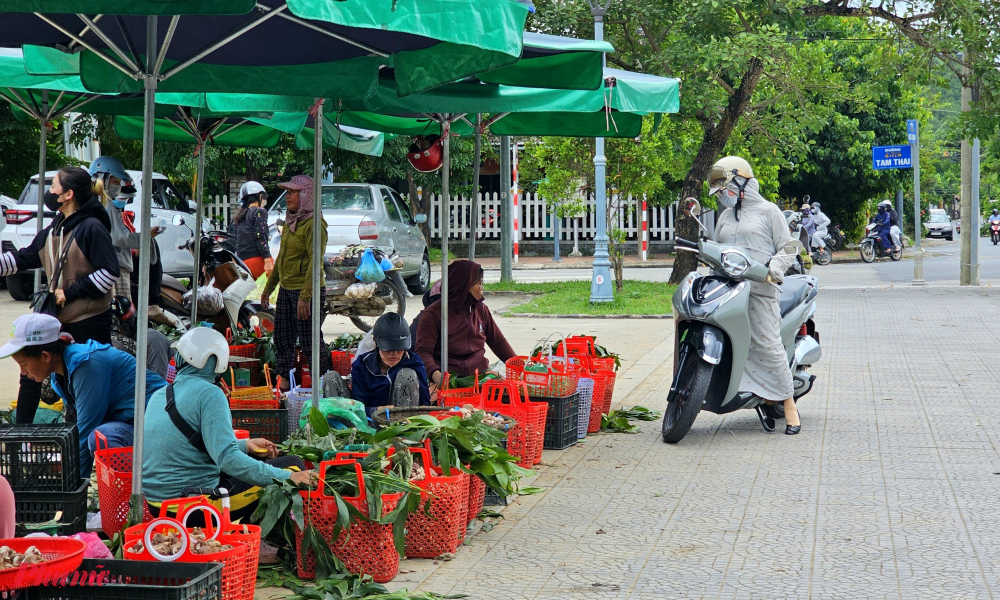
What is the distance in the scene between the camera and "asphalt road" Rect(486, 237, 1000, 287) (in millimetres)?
22516

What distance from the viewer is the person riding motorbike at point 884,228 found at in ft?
98.9

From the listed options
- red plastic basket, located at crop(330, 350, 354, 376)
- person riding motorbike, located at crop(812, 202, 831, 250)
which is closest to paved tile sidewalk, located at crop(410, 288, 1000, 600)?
red plastic basket, located at crop(330, 350, 354, 376)

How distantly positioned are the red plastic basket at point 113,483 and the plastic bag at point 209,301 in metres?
5.35

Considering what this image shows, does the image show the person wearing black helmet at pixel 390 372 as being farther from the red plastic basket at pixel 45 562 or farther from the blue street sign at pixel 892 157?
the blue street sign at pixel 892 157

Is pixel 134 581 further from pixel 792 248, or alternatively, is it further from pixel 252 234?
pixel 252 234

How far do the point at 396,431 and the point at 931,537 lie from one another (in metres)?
2.69

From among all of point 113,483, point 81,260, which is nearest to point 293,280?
point 81,260

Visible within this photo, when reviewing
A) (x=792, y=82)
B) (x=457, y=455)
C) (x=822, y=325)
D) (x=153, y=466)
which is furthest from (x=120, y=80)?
(x=792, y=82)

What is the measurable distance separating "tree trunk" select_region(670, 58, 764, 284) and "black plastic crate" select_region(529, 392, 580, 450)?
12.3 meters

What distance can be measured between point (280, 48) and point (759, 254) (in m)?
3.70

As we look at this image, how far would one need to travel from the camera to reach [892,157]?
2519cm

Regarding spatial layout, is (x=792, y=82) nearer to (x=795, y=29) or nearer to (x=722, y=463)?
(x=795, y=29)

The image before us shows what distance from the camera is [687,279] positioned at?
7449 mm

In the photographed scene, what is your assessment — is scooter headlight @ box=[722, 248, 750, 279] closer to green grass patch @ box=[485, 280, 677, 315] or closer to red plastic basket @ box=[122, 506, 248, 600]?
red plastic basket @ box=[122, 506, 248, 600]
